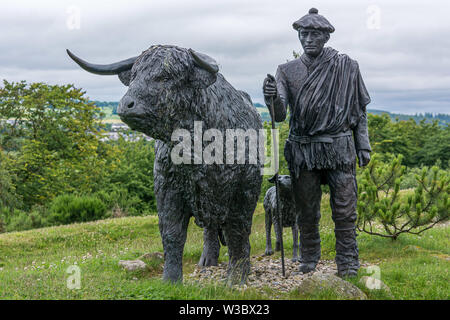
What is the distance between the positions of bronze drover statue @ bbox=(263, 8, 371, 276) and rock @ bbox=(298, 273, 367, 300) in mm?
860

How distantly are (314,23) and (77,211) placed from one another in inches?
477

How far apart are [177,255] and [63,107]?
17578 millimetres

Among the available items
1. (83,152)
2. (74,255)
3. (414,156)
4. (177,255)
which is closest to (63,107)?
(83,152)

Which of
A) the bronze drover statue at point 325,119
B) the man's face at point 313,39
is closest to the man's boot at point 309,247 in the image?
the bronze drover statue at point 325,119

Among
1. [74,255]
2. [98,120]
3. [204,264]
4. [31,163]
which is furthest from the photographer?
[98,120]

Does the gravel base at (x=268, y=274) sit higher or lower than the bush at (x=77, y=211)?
higher

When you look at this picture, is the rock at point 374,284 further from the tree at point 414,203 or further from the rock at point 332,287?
the tree at point 414,203

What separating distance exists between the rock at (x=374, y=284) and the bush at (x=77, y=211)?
11.5 meters

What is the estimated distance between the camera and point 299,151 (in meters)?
5.82

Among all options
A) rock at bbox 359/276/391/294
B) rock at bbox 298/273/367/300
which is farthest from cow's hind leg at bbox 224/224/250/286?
rock at bbox 359/276/391/294

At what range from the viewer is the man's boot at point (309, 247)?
246 inches

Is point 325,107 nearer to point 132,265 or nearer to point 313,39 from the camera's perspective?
point 313,39

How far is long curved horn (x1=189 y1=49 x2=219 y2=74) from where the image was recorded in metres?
4.16

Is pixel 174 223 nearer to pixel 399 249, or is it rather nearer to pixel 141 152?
pixel 399 249
